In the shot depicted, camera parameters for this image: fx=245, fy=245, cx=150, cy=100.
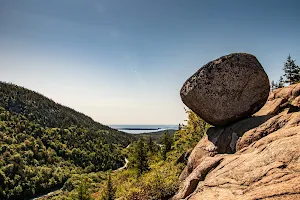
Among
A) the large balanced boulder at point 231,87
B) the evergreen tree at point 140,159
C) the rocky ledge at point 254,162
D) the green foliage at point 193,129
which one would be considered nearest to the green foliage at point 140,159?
the evergreen tree at point 140,159

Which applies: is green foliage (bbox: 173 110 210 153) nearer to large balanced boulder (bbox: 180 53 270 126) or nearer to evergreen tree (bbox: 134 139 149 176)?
large balanced boulder (bbox: 180 53 270 126)

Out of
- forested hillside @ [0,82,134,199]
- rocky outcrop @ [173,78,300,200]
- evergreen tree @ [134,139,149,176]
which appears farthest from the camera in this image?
forested hillside @ [0,82,134,199]

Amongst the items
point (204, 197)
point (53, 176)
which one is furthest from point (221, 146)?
point (53, 176)

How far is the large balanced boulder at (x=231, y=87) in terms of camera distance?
52.7 ft

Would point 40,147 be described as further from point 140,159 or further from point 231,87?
point 231,87

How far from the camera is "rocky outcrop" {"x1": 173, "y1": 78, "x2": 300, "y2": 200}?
768 cm

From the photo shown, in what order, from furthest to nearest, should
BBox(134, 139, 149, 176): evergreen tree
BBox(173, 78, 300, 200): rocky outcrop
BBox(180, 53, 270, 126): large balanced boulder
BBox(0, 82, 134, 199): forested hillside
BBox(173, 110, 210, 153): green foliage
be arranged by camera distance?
BBox(0, 82, 134, 199): forested hillside → BBox(134, 139, 149, 176): evergreen tree → BBox(173, 110, 210, 153): green foliage → BBox(180, 53, 270, 126): large balanced boulder → BBox(173, 78, 300, 200): rocky outcrop

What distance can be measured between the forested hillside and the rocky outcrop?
109157 millimetres

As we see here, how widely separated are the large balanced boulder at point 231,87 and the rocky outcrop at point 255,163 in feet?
2.95

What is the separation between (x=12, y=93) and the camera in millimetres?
176625

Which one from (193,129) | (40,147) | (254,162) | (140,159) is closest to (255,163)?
(254,162)

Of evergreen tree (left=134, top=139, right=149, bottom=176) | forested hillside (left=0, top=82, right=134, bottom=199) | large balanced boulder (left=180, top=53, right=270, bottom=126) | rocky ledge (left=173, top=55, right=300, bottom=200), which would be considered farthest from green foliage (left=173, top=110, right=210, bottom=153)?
forested hillside (left=0, top=82, right=134, bottom=199)

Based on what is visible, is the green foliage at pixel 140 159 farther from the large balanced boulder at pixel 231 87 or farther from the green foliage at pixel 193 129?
the large balanced boulder at pixel 231 87

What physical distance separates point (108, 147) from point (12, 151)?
6402cm
